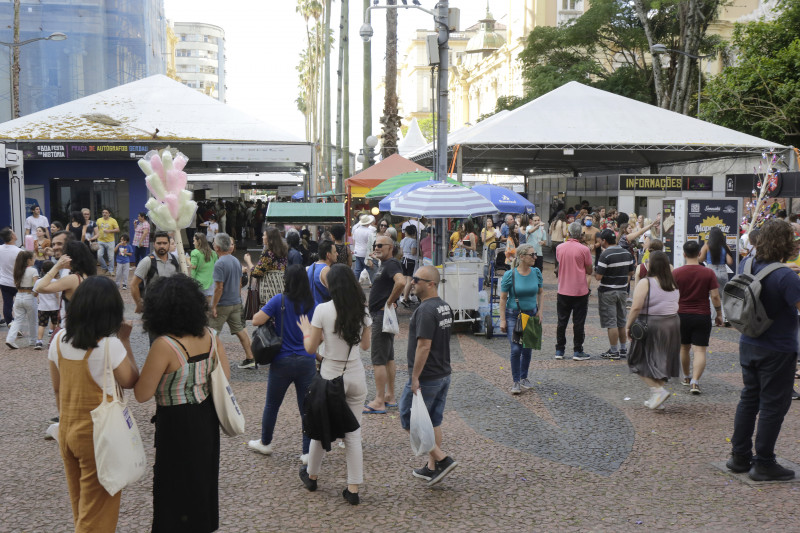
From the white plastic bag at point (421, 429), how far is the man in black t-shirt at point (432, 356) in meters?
0.10

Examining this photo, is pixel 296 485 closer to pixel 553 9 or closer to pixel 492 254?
pixel 492 254

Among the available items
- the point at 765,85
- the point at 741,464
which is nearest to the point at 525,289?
the point at 741,464

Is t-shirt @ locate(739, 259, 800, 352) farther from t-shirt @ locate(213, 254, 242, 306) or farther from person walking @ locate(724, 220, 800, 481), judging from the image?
t-shirt @ locate(213, 254, 242, 306)

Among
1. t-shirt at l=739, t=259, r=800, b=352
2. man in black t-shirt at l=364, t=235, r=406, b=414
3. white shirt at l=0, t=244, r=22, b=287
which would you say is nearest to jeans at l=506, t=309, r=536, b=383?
man in black t-shirt at l=364, t=235, r=406, b=414

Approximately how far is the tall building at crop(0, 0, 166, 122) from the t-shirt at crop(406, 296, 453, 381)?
32928 millimetres

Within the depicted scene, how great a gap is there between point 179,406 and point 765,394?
409 centimetres

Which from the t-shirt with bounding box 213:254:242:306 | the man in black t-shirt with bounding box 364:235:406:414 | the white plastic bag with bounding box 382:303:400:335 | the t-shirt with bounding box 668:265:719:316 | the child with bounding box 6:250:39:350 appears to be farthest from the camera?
the child with bounding box 6:250:39:350

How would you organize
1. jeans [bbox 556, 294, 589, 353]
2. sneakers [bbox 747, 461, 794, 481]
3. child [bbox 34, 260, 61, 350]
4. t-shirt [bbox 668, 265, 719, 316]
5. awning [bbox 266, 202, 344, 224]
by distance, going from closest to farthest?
1. sneakers [bbox 747, 461, 794, 481]
2. t-shirt [bbox 668, 265, 719, 316]
3. jeans [bbox 556, 294, 589, 353]
4. child [bbox 34, 260, 61, 350]
5. awning [bbox 266, 202, 344, 224]

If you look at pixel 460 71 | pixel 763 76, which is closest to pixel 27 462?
pixel 763 76

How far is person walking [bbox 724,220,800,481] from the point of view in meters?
5.38

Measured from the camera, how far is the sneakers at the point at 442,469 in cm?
540

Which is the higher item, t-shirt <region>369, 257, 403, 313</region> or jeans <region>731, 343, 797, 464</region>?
t-shirt <region>369, 257, 403, 313</region>

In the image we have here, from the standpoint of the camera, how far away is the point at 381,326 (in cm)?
727

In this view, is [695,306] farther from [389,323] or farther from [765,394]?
[389,323]
